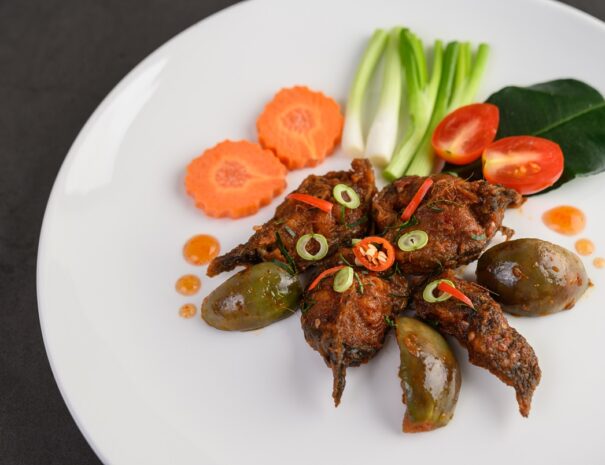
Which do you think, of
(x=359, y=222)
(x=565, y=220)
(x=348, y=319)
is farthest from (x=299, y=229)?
(x=565, y=220)

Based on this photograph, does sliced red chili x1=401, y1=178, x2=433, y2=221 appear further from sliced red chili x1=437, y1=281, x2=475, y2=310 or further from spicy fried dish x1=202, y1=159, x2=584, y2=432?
sliced red chili x1=437, y1=281, x2=475, y2=310

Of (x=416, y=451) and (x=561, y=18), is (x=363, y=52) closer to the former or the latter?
(x=561, y=18)

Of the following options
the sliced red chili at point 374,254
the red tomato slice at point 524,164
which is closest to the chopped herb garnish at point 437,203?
the sliced red chili at point 374,254

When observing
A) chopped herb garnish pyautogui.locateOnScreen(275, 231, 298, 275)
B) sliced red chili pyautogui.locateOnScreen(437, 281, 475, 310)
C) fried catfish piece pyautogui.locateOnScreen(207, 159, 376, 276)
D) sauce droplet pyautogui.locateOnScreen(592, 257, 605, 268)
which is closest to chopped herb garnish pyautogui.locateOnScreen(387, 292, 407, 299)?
sliced red chili pyautogui.locateOnScreen(437, 281, 475, 310)

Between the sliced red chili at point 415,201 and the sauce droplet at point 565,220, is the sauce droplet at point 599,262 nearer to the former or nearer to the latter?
the sauce droplet at point 565,220

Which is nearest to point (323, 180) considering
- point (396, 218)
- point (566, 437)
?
point (396, 218)

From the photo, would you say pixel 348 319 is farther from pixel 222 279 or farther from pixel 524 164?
pixel 524 164
